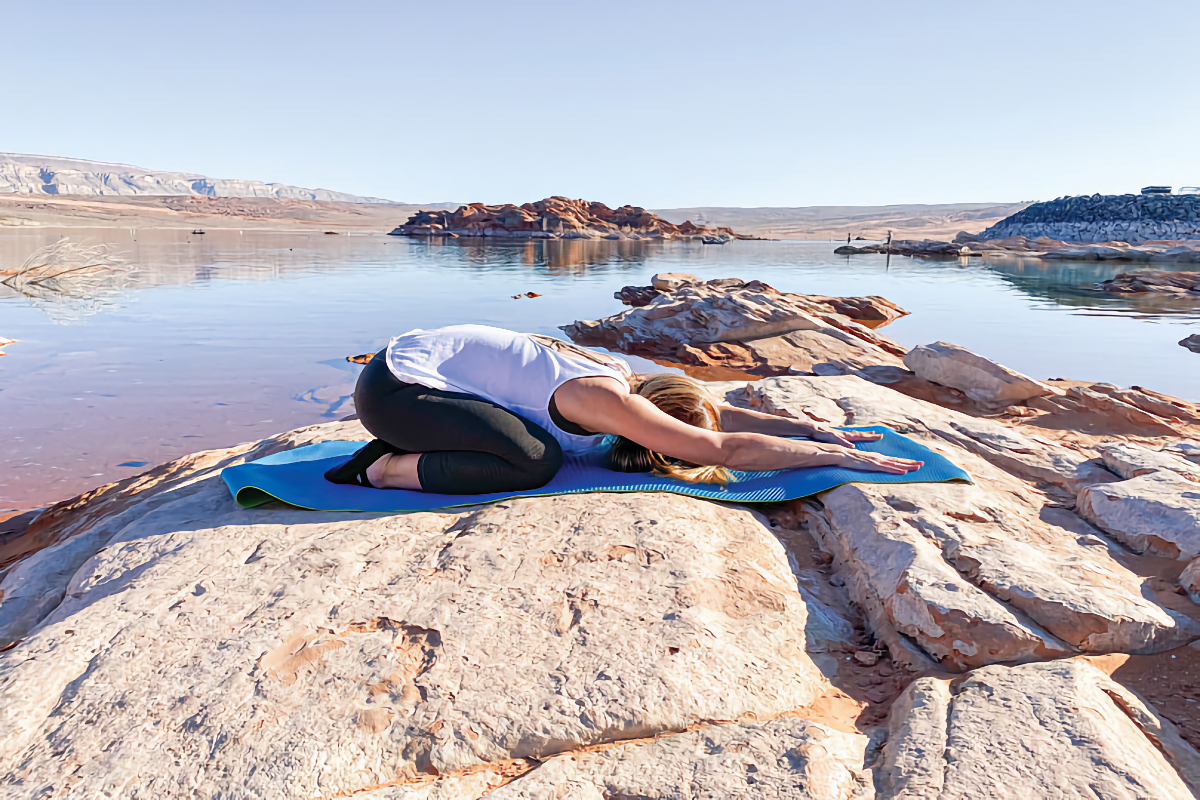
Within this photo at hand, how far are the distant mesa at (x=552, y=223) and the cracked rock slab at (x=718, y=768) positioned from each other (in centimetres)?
6825

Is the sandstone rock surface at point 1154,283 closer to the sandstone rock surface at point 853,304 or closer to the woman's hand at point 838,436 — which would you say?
the sandstone rock surface at point 853,304

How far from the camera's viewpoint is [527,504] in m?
3.00

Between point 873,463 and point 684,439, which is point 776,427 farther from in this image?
point 684,439

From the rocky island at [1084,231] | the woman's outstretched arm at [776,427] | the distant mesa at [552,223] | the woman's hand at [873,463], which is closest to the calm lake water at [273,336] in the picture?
the woman's outstretched arm at [776,427]

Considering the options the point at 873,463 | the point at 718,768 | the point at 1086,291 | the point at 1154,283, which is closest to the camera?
the point at 718,768

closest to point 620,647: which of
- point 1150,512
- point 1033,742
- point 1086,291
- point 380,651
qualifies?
point 380,651

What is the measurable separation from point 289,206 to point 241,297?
12621 centimetres

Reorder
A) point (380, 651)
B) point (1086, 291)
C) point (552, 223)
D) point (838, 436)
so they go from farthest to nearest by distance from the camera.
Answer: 1. point (552, 223)
2. point (1086, 291)
3. point (838, 436)
4. point (380, 651)

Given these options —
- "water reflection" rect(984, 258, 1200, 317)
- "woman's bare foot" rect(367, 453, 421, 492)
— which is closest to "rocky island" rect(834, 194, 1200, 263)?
"water reflection" rect(984, 258, 1200, 317)

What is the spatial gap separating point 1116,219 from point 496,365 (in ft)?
205

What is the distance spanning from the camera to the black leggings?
3047 millimetres

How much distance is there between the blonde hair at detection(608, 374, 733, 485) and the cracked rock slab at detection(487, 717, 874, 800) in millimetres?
1577

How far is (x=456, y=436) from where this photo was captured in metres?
3.06

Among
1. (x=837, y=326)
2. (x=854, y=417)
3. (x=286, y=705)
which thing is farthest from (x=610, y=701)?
(x=837, y=326)
